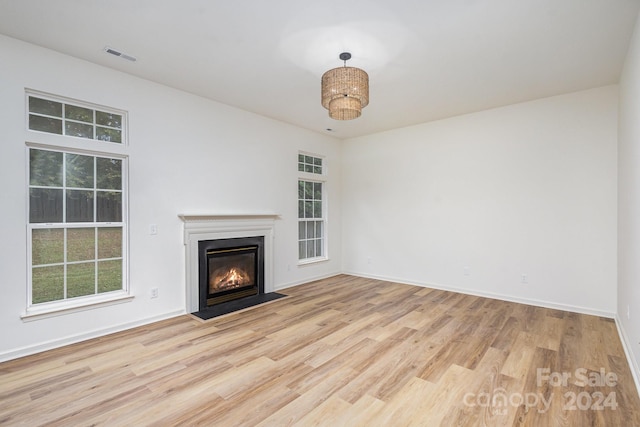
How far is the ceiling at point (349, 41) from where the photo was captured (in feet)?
8.04

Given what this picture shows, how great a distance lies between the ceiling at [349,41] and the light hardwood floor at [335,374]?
291cm

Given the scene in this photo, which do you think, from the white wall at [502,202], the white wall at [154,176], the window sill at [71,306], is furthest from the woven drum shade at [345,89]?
the window sill at [71,306]

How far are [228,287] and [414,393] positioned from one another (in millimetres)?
3101

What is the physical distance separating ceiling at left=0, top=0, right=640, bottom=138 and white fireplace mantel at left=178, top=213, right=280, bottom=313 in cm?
172

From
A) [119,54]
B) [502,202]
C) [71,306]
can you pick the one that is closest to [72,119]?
[119,54]

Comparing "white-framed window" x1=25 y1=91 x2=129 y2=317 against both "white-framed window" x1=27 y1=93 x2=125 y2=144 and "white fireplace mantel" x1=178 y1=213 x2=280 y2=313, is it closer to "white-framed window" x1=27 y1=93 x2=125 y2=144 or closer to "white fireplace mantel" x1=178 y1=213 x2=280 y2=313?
"white-framed window" x1=27 y1=93 x2=125 y2=144

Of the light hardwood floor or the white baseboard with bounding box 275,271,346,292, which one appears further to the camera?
the white baseboard with bounding box 275,271,346,292

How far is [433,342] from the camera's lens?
3.18 m

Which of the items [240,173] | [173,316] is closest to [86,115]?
[240,173]

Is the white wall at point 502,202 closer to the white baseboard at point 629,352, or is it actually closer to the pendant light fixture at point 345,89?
the white baseboard at point 629,352

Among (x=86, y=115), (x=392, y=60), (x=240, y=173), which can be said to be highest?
(x=392, y=60)

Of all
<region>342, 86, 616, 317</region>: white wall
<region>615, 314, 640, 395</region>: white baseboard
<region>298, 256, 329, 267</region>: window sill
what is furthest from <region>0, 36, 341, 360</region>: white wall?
<region>615, 314, 640, 395</region>: white baseboard

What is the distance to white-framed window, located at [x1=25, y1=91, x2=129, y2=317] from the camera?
305 cm

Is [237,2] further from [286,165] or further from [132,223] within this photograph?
[286,165]
